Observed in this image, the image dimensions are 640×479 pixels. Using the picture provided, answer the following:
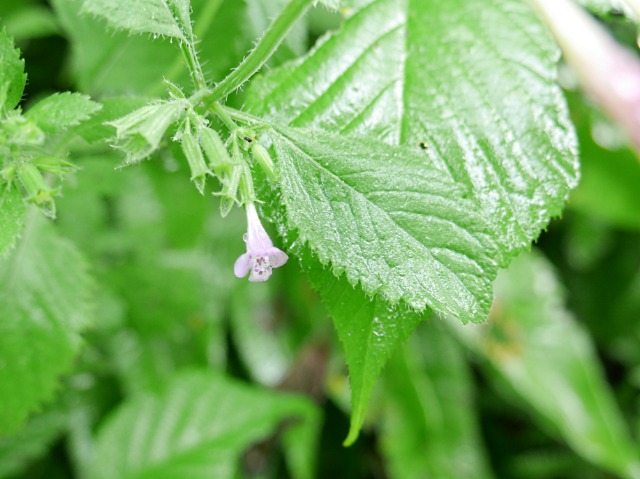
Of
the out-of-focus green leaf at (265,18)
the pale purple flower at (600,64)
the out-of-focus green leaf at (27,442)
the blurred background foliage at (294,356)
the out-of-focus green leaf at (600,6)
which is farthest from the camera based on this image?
the blurred background foliage at (294,356)

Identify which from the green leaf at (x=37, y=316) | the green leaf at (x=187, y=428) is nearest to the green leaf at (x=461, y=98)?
the green leaf at (x=37, y=316)

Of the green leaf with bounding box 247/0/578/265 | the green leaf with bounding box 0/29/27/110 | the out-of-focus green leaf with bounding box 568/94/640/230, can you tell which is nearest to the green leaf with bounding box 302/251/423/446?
the green leaf with bounding box 247/0/578/265

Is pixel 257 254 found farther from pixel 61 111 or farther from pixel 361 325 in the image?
pixel 61 111

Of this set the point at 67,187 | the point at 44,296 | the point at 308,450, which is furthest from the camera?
the point at 308,450

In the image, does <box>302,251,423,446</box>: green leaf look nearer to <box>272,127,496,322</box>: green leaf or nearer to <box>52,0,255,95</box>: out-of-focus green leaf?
<box>272,127,496,322</box>: green leaf

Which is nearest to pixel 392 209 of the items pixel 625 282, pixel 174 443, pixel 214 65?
pixel 214 65

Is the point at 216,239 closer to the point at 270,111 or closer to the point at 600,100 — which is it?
the point at 270,111

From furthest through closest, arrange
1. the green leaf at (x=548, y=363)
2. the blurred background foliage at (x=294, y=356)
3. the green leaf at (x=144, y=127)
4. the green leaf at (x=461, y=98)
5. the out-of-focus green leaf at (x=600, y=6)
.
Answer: the green leaf at (x=548, y=363)
the blurred background foliage at (x=294, y=356)
the out-of-focus green leaf at (x=600, y=6)
the green leaf at (x=461, y=98)
the green leaf at (x=144, y=127)

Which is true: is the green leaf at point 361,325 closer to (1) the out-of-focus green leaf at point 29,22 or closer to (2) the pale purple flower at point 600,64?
(2) the pale purple flower at point 600,64
